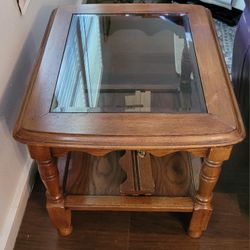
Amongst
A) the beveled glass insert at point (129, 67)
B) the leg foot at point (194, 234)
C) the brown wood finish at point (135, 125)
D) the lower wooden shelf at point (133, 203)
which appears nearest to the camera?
the brown wood finish at point (135, 125)

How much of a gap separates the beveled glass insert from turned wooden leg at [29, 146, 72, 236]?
11cm

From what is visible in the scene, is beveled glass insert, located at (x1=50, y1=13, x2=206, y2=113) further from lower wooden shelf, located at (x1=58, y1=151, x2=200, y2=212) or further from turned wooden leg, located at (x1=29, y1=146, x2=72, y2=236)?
lower wooden shelf, located at (x1=58, y1=151, x2=200, y2=212)

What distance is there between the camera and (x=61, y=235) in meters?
1.11

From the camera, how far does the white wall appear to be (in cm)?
98

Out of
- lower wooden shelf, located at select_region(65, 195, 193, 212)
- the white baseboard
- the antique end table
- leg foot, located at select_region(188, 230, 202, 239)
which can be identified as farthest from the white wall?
leg foot, located at select_region(188, 230, 202, 239)

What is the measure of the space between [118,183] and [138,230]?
198 mm

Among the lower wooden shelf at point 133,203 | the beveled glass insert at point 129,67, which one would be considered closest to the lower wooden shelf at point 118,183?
the lower wooden shelf at point 133,203

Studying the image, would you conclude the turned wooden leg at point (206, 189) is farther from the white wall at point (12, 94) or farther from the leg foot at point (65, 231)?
the white wall at point (12, 94)

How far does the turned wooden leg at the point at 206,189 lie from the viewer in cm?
80

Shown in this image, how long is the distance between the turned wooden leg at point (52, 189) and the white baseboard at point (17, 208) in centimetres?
13

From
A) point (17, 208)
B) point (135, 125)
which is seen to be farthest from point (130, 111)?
point (17, 208)

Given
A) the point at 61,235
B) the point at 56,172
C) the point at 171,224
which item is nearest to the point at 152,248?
the point at 171,224

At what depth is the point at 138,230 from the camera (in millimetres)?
1121

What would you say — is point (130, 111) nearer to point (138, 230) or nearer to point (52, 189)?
point (52, 189)
